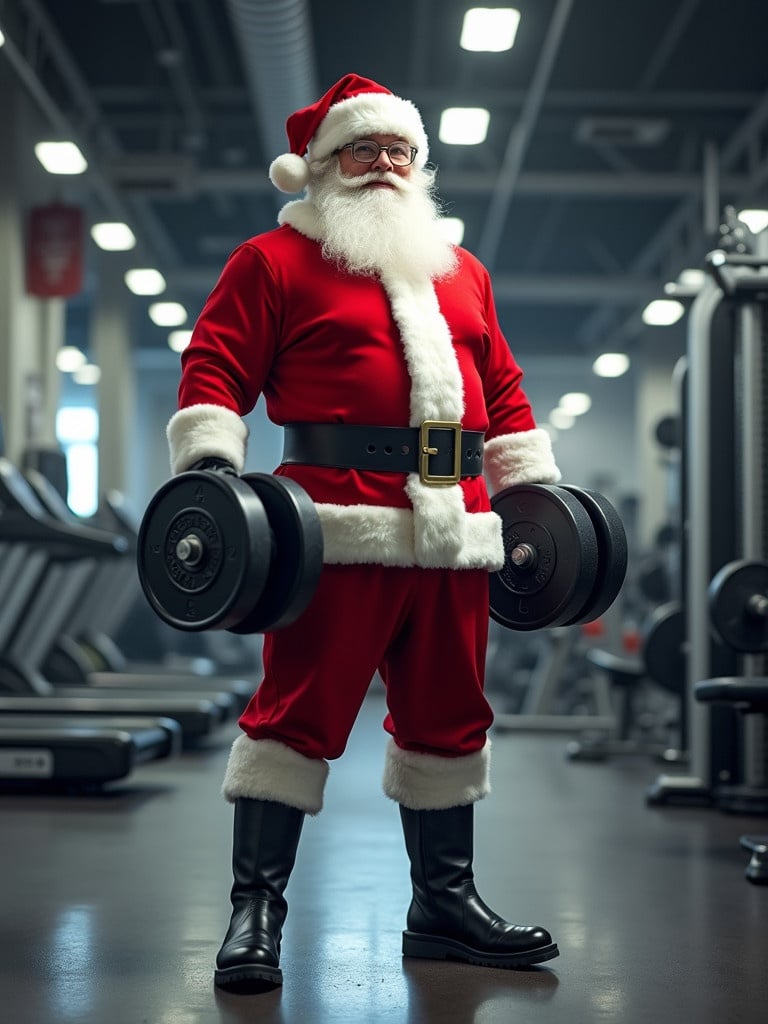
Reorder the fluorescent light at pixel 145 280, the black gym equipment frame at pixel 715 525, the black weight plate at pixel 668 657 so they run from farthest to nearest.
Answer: the fluorescent light at pixel 145 280 < the black weight plate at pixel 668 657 < the black gym equipment frame at pixel 715 525

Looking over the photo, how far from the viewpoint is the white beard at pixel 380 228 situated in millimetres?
2406

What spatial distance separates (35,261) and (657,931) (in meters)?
6.87

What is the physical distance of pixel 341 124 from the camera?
2.47m

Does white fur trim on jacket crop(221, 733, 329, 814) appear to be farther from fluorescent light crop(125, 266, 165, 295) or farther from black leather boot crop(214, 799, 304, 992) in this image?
fluorescent light crop(125, 266, 165, 295)

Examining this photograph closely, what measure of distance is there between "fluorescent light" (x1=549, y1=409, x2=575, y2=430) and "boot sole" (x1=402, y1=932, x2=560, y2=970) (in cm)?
1556

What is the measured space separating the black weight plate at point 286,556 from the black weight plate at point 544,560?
0.49m

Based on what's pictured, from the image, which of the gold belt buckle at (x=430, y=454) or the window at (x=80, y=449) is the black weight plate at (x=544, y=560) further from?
the window at (x=80, y=449)

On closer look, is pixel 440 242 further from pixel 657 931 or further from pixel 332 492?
pixel 657 931

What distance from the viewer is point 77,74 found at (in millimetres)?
9180

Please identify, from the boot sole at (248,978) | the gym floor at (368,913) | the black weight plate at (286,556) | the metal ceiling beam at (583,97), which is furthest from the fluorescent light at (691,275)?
the boot sole at (248,978)

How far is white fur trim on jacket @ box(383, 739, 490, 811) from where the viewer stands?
238 centimetres

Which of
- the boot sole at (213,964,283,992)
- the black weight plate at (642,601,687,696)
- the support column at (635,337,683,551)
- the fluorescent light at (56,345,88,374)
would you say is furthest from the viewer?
the fluorescent light at (56,345,88,374)

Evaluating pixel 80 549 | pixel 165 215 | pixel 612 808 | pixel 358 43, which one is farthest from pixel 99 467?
pixel 612 808

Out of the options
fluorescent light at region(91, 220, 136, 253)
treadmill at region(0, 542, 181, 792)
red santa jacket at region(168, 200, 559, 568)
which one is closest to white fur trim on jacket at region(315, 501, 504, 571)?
red santa jacket at region(168, 200, 559, 568)
